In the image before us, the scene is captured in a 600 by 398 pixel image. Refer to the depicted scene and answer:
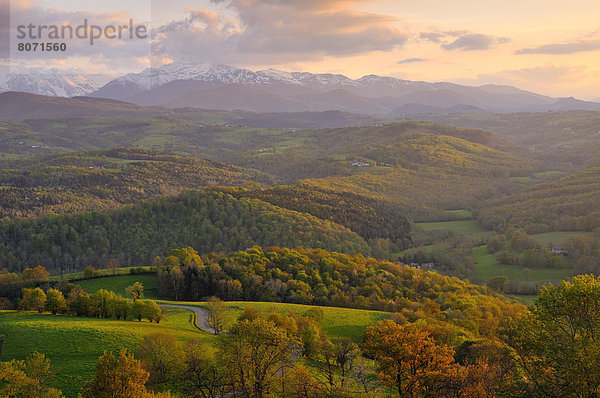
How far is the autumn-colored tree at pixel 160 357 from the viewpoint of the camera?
45.7 meters

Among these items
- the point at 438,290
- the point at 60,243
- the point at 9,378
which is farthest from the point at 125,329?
the point at 60,243

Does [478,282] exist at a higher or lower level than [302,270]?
lower

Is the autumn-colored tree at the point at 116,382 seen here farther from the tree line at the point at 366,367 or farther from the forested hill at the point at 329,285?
the forested hill at the point at 329,285

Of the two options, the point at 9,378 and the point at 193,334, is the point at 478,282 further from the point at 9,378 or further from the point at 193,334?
the point at 9,378

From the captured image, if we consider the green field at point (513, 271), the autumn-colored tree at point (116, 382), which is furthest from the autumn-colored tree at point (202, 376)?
the green field at point (513, 271)

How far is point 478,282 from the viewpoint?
514ft

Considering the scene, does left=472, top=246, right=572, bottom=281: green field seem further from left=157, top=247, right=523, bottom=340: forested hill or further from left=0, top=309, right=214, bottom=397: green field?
left=0, top=309, right=214, bottom=397: green field

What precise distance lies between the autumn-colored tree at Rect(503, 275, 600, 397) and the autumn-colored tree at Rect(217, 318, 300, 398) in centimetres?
2155

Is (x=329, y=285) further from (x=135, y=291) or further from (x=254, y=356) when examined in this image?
(x=254, y=356)

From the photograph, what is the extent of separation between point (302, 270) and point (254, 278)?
15.2 m

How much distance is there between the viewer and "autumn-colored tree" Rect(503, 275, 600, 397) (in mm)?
32750

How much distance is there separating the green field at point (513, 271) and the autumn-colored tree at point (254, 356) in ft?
Answer: 475

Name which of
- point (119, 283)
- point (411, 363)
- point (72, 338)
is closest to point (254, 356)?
point (411, 363)

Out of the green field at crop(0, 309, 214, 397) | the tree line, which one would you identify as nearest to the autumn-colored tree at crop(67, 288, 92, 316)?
the green field at crop(0, 309, 214, 397)
